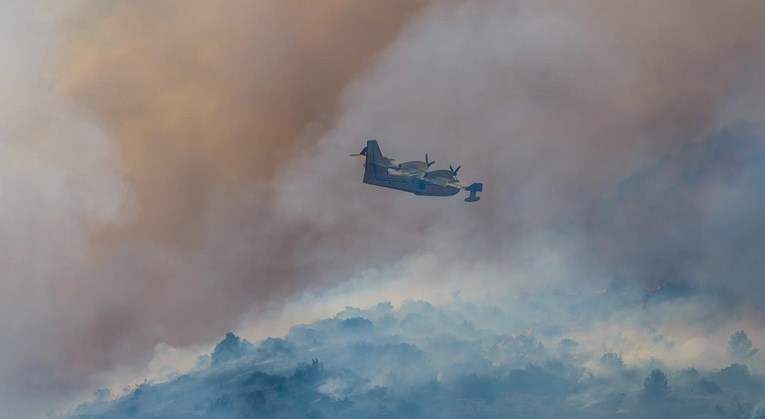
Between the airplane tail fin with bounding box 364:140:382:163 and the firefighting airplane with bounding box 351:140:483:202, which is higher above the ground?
the airplane tail fin with bounding box 364:140:382:163

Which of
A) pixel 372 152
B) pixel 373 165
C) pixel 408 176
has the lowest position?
pixel 408 176

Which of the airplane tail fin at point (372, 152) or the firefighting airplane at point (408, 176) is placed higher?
the airplane tail fin at point (372, 152)

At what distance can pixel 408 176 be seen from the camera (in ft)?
506

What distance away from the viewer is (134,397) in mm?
170375

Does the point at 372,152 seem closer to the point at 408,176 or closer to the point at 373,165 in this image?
the point at 373,165

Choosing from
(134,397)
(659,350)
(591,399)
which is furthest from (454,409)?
(134,397)

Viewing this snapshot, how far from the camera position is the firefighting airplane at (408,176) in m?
154

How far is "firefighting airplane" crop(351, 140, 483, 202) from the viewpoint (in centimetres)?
15400

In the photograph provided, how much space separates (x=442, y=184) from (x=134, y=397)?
5779 cm

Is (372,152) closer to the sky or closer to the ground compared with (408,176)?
closer to the sky

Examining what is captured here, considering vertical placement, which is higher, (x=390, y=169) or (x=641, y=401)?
(x=390, y=169)

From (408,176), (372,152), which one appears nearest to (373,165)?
(372,152)

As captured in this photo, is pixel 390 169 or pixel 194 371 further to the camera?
pixel 194 371

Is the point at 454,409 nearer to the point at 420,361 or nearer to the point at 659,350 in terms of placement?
the point at 420,361
